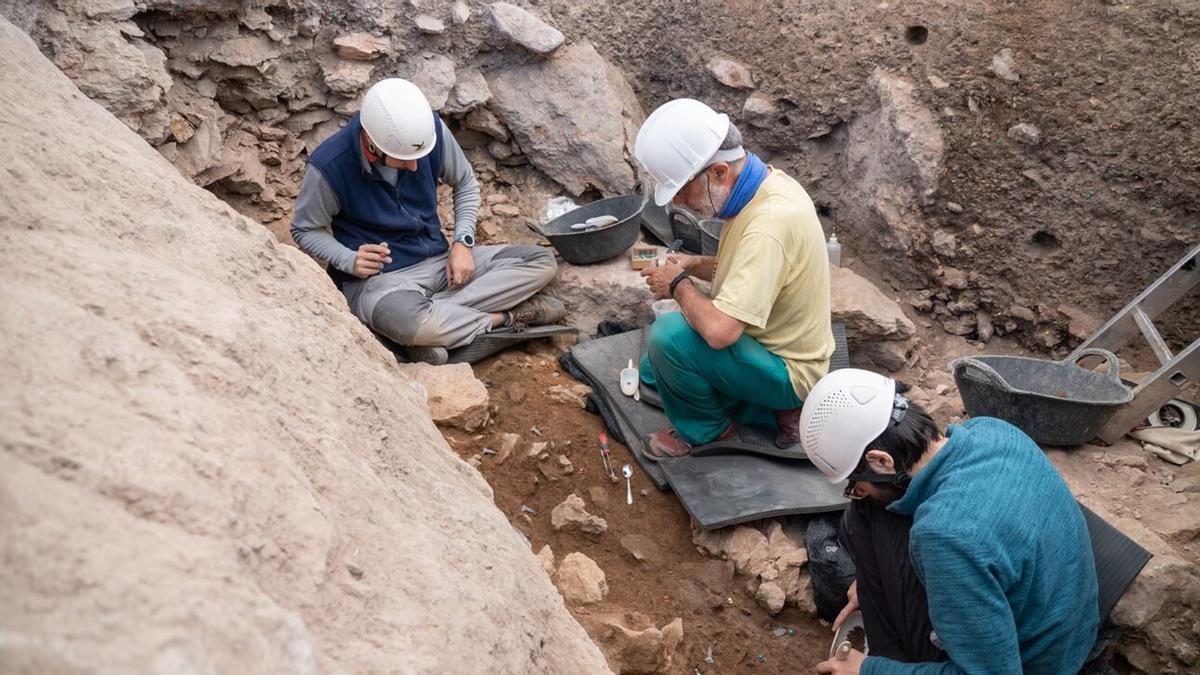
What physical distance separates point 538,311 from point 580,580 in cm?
234

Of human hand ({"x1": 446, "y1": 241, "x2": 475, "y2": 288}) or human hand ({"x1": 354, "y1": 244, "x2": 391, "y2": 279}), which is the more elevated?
human hand ({"x1": 354, "y1": 244, "x2": 391, "y2": 279})

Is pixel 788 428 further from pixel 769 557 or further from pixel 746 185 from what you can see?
pixel 746 185

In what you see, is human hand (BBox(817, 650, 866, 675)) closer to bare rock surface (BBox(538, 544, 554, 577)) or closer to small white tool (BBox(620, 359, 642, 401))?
bare rock surface (BBox(538, 544, 554, 577))

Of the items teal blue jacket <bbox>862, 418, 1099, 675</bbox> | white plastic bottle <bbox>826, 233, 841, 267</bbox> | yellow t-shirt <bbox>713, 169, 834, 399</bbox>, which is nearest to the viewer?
teal blue jacket <bbox>862, 418, 1099, 675</bbox>

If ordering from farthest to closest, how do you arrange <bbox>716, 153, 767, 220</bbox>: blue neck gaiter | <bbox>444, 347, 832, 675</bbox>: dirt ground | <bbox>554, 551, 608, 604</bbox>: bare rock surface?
<bbox>716, 153, 767, 220</bbox>: blue neck gaiter
<bbox>444, 347, 832, 675</bbox>: dirt ground
<bbox>554, 551, 608, 604</bbox>: bare rock surface

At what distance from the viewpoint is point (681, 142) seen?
11.6 feet

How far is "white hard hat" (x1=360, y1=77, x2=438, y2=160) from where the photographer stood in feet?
14.3

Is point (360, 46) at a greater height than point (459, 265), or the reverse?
point (360, 46)

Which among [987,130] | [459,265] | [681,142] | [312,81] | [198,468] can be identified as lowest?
[459,265]

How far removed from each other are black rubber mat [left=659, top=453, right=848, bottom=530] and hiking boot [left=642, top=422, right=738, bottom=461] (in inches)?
2.1

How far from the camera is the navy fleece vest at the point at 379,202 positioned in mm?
4555

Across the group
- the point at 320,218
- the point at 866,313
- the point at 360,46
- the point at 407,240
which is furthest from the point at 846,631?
the point at 360,46

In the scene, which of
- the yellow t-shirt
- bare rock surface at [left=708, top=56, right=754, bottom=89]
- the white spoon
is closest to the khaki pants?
the white spoon

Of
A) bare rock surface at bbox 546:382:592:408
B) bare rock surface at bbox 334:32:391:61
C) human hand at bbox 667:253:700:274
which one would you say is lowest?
bare rock surface at bbox 546:382:592:408
